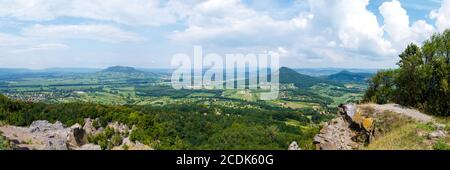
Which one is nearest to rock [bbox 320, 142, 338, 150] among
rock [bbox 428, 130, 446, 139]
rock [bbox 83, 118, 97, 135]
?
rock [bbox 428, 130, 446, 139]

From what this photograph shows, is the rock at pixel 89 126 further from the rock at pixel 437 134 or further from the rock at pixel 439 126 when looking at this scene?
the rock at pixel 437 134

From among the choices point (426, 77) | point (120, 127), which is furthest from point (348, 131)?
point (120, 127)

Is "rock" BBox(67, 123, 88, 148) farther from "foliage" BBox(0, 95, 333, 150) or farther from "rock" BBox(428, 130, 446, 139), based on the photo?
"rock" BBox(428, 130, 446, 139)

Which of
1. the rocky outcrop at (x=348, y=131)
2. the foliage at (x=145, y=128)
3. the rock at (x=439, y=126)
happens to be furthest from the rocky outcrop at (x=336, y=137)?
the rock at (x=439, y=126)

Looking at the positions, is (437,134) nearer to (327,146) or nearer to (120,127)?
(327,146)

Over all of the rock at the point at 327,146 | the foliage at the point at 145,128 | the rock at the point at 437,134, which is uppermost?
the rock at the point at 437,134

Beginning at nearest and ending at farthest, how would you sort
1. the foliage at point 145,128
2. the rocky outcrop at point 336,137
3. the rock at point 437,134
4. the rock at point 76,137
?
the rock at point 437,134
the rocky outcrop at point 336,137
the rock at point 76,137
the foliage at point 145,128

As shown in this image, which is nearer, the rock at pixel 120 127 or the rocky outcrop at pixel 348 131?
the rocky outcrop at pixel 348 131
